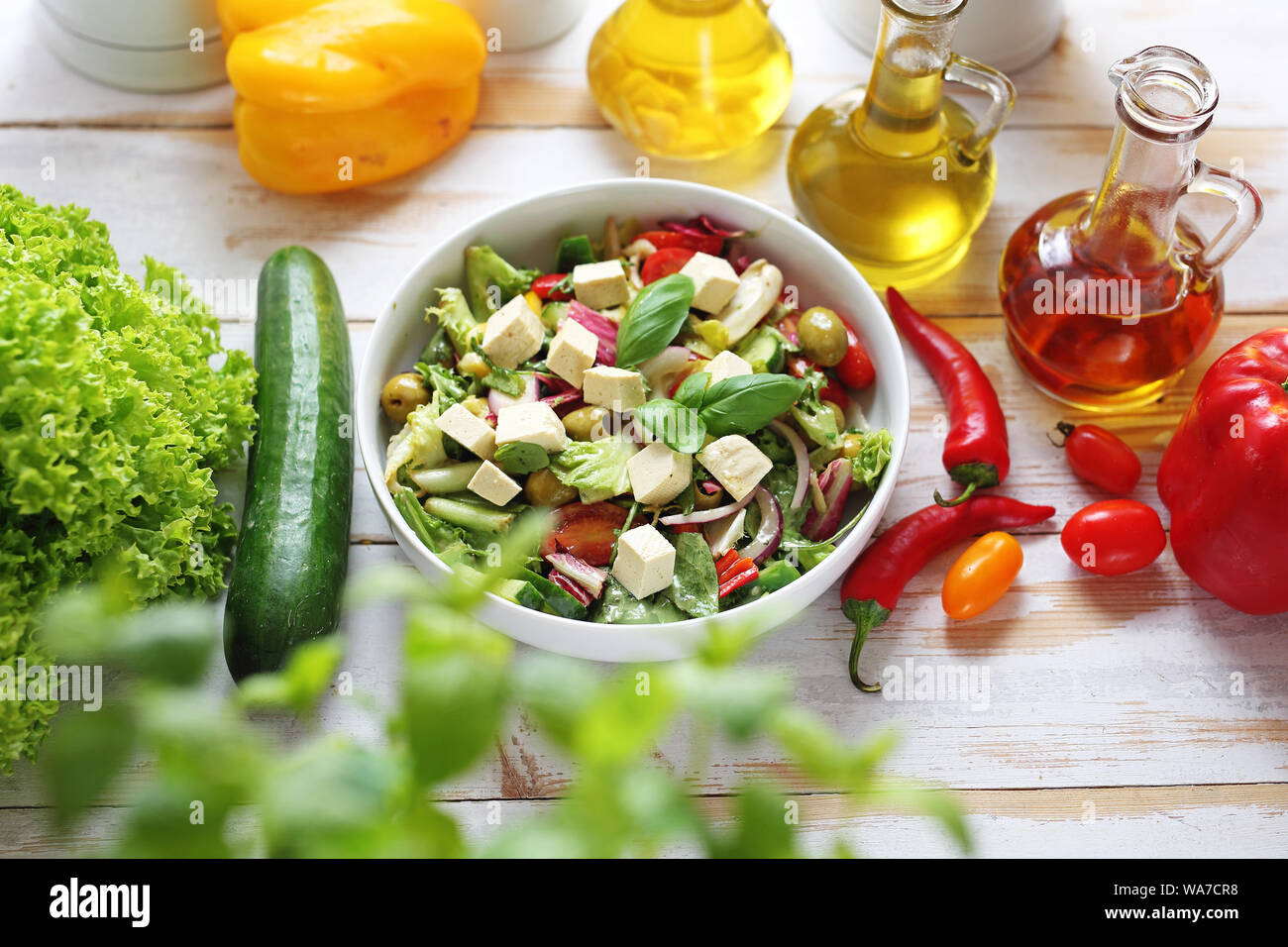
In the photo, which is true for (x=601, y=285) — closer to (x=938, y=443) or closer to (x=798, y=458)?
(x=798, y=458)

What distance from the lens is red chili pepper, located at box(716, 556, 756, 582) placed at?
1359 mm

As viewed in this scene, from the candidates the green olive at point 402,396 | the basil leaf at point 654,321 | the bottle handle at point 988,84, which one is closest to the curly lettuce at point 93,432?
the green olive at point 402,396


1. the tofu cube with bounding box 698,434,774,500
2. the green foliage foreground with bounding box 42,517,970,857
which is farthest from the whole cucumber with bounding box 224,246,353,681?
the green foliage foreground with bounding box 42,517,970,857

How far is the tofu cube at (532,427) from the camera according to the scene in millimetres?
1389

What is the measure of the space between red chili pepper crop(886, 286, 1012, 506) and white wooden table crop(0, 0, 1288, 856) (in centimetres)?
4

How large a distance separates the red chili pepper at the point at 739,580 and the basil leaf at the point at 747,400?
0.19m

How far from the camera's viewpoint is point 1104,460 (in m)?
1.55

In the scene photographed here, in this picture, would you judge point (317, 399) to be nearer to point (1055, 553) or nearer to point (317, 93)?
point (317, 93)

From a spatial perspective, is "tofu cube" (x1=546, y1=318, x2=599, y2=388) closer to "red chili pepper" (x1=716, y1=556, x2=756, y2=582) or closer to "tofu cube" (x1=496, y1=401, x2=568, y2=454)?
"tofu cube" (x1=496, y1=401, x2=568, y2=454)

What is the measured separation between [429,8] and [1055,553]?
137cm

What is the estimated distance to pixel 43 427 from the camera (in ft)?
3.65

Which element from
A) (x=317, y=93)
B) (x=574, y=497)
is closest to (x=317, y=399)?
(x=574, y=497)

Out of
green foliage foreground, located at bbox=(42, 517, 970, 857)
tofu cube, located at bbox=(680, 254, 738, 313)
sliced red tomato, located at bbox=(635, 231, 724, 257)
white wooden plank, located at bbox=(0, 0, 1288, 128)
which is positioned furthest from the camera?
white wooden plank, located at bbox=(0, 0, 1288, 128)

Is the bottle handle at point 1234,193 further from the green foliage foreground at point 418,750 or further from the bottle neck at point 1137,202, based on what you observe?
the green foliage foreground at point 418,750
